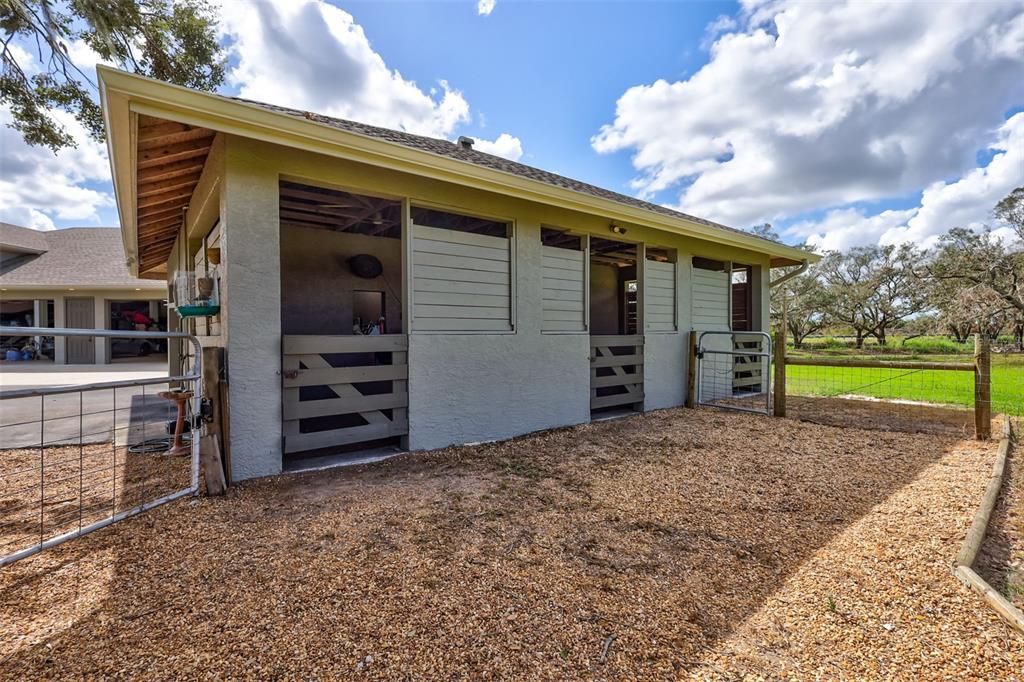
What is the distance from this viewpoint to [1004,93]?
9664 mm

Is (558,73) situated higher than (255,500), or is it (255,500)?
(558,73)

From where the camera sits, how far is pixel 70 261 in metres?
16.0

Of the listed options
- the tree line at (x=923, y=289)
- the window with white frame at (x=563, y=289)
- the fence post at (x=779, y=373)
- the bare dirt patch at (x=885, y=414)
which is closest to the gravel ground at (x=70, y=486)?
the window with white frame at (x=563, y=289)

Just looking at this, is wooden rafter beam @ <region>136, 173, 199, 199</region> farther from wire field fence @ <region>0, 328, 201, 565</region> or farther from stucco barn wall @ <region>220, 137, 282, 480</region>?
wire field fence @ <region>0, 328, 201, 565</region>

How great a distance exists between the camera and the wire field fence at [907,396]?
4969mm

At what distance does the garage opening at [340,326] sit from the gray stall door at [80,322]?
516 inches

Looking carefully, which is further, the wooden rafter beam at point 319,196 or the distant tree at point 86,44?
the distant tree at point 86,44

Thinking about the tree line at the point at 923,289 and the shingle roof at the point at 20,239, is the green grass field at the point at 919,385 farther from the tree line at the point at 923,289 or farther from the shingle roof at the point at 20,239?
the shingle roof at the point at 20,239

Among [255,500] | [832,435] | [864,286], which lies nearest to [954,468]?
[832,435]

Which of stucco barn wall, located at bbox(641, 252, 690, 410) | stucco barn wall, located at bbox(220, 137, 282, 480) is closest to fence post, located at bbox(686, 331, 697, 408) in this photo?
stucco barn wall, located at bbox(641, 252, 690, 410)

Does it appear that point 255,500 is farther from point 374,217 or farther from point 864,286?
point 864,286

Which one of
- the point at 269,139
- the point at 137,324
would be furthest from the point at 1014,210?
the point at 137,324

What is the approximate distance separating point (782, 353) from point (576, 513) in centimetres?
457

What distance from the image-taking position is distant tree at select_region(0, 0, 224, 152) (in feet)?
19.1
